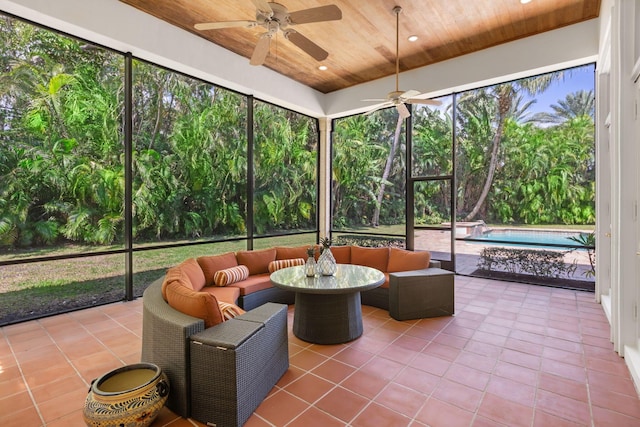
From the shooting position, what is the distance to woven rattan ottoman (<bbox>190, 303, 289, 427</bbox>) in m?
1.86

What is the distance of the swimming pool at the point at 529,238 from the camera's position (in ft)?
16.6

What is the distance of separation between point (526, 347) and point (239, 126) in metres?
5.60

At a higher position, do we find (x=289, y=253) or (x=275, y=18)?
(x=275, y=18)

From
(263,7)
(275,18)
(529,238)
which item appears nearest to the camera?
(263,7)

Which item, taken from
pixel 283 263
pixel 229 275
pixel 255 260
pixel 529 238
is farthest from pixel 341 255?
pixel 529 238

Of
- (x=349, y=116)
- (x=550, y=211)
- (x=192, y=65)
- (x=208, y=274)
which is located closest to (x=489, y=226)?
(x=550, y=211)

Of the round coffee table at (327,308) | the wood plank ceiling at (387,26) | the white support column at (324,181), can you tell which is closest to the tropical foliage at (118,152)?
the white support column at (324,181)

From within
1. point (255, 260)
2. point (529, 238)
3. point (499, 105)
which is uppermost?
point (499, 105)

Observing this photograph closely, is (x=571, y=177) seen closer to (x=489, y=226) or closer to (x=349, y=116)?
(x=489, y=226)

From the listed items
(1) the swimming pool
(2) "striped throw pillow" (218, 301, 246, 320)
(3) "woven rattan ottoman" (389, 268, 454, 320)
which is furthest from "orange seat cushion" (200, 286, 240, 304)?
(1) the swimming pool

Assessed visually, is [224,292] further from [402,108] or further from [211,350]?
[402,108]

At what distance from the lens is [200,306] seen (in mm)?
2115

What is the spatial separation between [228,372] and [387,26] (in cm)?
478

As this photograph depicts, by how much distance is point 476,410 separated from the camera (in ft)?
6.84
